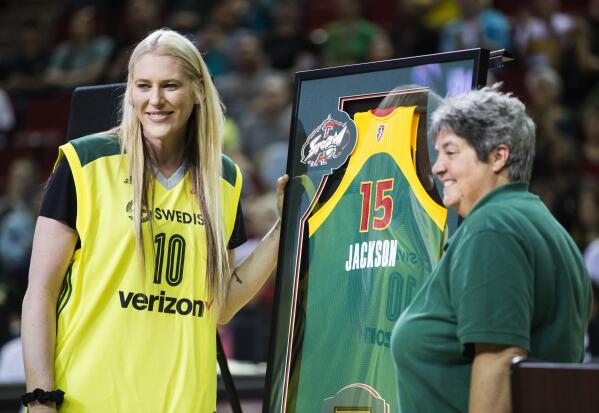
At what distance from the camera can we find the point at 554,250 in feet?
7.51

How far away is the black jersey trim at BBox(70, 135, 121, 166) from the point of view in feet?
9.20

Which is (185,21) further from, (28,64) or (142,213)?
(142,213)

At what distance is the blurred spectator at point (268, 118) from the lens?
811 cm

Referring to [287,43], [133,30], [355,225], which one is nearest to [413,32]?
[287,43]

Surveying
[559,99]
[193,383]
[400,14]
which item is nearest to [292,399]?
[193,383]

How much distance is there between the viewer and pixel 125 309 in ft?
9.09

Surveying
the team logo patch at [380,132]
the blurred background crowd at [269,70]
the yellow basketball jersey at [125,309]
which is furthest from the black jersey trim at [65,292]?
the blurred background crowd at [269,70]

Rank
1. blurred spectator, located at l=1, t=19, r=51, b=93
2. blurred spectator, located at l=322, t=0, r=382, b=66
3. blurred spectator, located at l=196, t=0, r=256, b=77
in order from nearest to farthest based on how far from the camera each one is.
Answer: blurred spectator, located at l=322, t=0, r=382, b=66 < blurred spectator, located at l=196, t=0, r=256, b=77 < blurred spectator, located at l=1, t=19, r=51, b=93

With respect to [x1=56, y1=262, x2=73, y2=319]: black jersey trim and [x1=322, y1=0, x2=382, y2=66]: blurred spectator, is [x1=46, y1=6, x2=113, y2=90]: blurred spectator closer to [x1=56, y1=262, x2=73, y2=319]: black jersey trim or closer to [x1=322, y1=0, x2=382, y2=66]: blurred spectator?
[x1=322, y1=0, x2=382, y2=66]: blurred spectator

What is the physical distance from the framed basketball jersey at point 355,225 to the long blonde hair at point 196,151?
26 centimetres

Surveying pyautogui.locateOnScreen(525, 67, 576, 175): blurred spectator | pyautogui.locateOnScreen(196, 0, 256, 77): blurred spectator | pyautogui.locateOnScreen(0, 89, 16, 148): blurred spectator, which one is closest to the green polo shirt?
pyautogui.locateOnScreen(525, 67, 576, 175): blurred spectator

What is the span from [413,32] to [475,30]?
24.5 inches

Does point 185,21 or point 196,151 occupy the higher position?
point 185,21

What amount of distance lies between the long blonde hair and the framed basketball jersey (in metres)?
0.26
